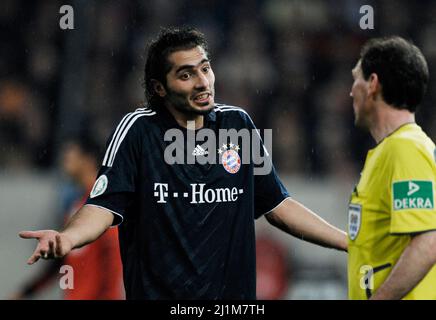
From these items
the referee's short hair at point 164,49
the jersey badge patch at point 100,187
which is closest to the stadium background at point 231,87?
the referee's short hair at point 164,49

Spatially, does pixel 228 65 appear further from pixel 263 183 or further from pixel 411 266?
pixel 411 266

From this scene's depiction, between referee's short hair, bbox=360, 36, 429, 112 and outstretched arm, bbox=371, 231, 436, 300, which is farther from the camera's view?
referee's short hair, bbox=360, 36, 429, 112

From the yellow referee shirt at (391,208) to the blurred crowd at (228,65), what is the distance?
5525 mm

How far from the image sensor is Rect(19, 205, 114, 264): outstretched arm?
3.56 m

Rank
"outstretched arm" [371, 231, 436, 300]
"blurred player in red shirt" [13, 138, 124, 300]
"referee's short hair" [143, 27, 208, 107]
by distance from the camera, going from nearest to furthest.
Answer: "outstretched arm" [371, 231, 436, 300] → "referee's short hair" [143, 27, 208, 107] → "blurred player in red shirt" [13, 138, 124, 300]

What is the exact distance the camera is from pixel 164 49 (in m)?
4.36

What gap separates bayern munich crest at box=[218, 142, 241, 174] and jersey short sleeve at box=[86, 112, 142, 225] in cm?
41

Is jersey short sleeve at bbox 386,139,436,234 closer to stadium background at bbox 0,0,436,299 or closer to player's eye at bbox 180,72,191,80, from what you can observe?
player's eye at bbox 180,72,191,80

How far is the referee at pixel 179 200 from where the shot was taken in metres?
4.09

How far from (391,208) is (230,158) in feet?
3.40
